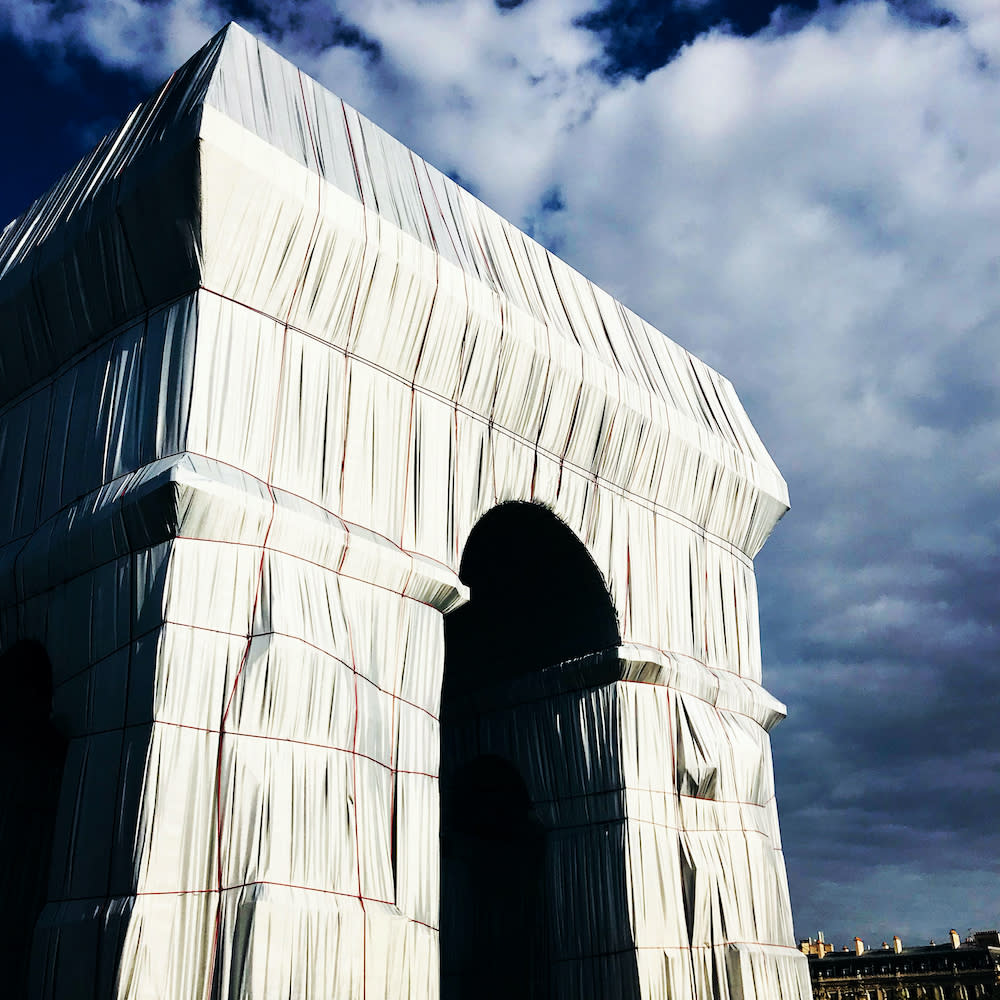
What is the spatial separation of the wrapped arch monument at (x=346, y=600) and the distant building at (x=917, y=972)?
47084mm

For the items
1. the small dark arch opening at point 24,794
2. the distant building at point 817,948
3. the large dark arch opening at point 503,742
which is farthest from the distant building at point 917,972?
the small dark arch opening at point 24,794

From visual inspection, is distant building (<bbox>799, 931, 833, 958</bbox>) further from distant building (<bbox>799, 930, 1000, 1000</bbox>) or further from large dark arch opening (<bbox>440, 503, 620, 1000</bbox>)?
large dark arch opening (<bbox>440, 503, 620, 1000</bbox>)

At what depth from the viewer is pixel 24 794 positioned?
53.2ft

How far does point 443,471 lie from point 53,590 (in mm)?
5303

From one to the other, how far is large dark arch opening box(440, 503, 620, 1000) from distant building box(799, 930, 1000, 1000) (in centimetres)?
4521

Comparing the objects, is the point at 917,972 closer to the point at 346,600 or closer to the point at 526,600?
the point at 526,600

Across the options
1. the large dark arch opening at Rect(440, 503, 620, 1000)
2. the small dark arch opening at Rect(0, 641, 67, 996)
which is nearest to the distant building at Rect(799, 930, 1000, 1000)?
the large dark arch opening at Rect(440, 503, 620, 1000)

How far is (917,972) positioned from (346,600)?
6004 cm

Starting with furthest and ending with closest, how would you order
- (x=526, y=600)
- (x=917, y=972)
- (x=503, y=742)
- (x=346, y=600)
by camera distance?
(x=917, y=972), (x=526, y=600), (x=503, y=742), (x=346, y=600)

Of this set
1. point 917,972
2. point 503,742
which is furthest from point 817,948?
point 503,742

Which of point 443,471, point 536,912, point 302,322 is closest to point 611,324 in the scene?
point 443,471

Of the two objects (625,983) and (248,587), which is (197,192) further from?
(625,983)

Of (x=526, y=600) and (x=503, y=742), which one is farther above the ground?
(x=526, y=600)

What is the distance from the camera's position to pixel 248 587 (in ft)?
45.2
